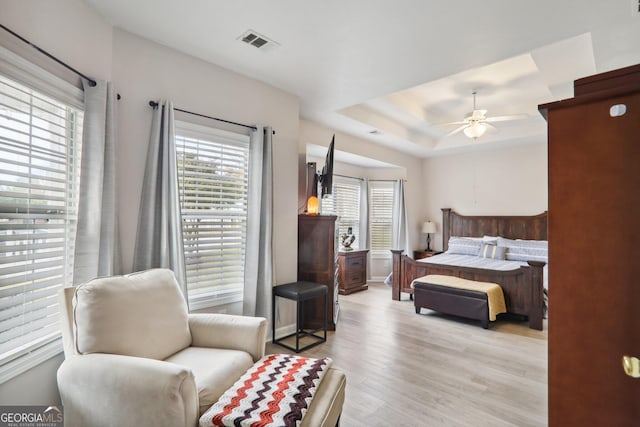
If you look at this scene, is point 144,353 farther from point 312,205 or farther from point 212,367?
point 312,205

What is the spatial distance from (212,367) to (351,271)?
4160 millimetres

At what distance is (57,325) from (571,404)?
2620 millimetres

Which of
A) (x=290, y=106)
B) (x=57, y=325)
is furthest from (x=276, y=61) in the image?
(x=57, y=325)

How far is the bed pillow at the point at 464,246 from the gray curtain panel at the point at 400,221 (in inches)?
36.6

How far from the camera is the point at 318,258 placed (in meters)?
3.74

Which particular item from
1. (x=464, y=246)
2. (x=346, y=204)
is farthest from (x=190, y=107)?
(x=464, y=246)

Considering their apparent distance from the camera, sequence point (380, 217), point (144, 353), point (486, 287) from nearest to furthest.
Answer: point (144, 353), point (486, 287), point (380, 217)

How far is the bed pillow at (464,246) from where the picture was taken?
18.3 ft

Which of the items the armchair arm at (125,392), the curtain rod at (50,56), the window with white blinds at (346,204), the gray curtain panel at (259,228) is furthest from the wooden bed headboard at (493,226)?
the curtain rod at (50,56)

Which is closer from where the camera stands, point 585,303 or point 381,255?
point 585,303

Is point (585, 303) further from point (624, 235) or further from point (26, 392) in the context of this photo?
point (26, 392)

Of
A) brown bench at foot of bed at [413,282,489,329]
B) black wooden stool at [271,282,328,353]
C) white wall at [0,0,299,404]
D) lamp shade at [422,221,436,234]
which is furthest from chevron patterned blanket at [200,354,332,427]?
lamp shade at [422,221,436,234]

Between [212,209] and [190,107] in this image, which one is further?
[212,209]

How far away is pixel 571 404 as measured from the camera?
1104mm
